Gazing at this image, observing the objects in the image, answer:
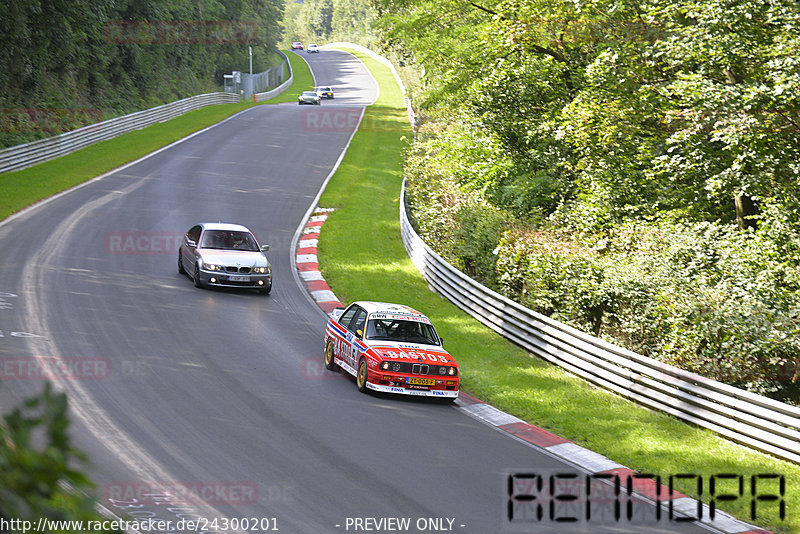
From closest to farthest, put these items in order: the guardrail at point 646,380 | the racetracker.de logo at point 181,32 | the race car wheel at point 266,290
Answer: the guardrail at point 646,380
the race car wheel at point 266,290
the racetracker.de logo at point 181,32

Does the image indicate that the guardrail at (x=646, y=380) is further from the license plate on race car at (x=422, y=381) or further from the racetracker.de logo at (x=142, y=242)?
the racetracker.de logo at (x=142, y=242)

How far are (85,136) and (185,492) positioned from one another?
36.6 m

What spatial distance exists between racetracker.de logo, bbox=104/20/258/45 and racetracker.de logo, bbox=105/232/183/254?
99.1 ft

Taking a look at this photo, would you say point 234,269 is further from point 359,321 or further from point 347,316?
point 359,321

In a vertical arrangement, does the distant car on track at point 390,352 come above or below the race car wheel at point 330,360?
above

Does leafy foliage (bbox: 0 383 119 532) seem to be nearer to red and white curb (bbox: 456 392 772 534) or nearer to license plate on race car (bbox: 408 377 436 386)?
red and white curb (bbox: 456 392 772 534)

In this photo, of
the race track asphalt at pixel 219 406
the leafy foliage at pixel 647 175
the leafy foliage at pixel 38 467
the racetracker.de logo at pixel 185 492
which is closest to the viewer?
the leafy foliage at pixel 38 467

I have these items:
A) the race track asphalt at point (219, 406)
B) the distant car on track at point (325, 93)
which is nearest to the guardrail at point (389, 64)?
the distant car on track at point (325, 93)

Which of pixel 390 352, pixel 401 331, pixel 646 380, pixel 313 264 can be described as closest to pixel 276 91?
pixel 313 264

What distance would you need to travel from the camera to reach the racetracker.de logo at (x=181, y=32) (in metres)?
52.1

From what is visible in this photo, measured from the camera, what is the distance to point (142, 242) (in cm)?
2367

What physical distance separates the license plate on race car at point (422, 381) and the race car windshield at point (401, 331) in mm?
1104

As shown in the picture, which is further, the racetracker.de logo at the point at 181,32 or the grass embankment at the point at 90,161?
the racetracker.de logo at the point at 181,32

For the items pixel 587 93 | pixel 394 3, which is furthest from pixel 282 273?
pixel 394 3
